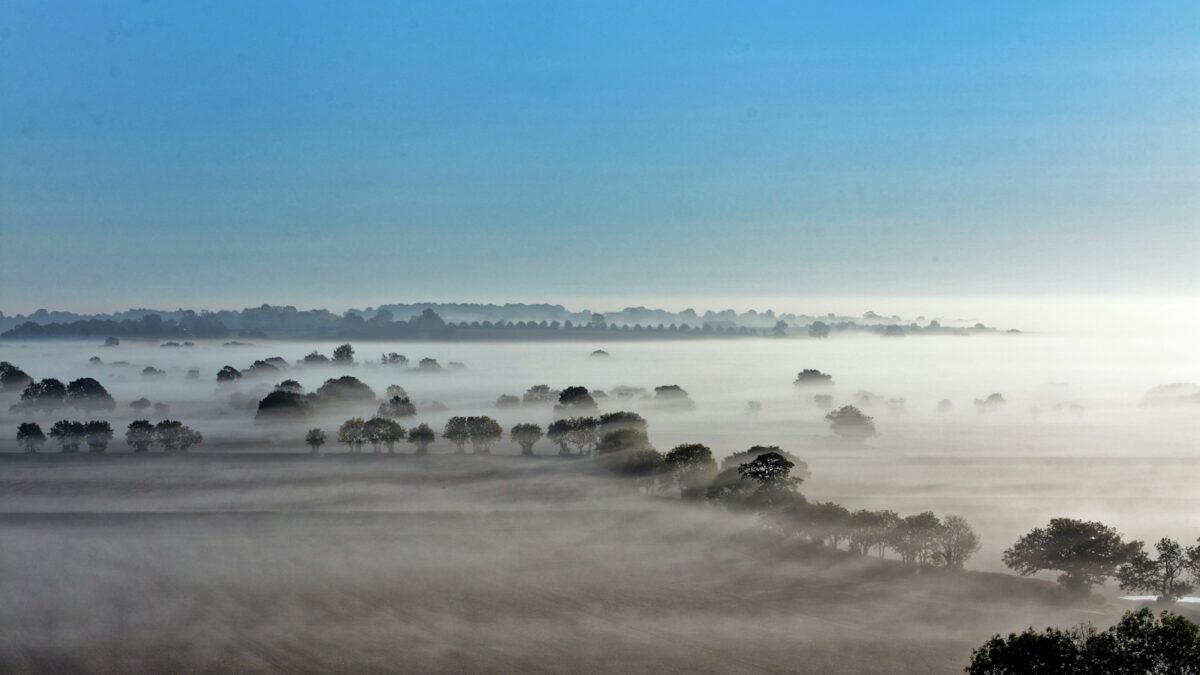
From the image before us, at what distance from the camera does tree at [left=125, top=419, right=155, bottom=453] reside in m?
128

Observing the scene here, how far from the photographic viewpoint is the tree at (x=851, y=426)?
153 metres

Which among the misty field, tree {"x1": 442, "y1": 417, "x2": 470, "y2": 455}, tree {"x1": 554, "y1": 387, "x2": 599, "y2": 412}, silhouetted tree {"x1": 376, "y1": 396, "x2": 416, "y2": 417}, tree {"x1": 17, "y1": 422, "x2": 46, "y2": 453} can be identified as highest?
tree {"x1": 554, "y1": 387, "x2": 599, "y2": 412}

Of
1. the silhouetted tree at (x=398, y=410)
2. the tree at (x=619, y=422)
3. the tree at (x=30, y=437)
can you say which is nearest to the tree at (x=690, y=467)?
the tree at (x=619, y=422)

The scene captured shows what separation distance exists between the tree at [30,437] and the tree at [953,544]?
361 ft

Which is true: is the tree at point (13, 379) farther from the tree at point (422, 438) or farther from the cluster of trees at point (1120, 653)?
the cluster of trees at point (1120, 653)

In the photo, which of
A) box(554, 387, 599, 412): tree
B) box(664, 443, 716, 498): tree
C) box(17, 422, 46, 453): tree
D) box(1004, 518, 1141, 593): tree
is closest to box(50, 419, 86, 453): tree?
box(17, 422, 46, 453): tree

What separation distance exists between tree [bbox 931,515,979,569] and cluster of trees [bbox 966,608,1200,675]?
29036 mm

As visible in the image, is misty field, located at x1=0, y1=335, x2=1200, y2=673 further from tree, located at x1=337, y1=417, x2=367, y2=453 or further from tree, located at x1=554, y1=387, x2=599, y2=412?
tree, located at x1=554, y1=387, x2=599, y2=412

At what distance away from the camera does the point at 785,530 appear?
80.4 metres

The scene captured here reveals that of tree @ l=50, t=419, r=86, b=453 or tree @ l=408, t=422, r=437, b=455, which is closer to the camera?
tree @ l=50, t=419, r=86, b=453

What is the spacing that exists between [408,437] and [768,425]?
222 ft

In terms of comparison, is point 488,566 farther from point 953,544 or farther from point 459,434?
point 459,434

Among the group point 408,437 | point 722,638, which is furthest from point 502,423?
point 722,638

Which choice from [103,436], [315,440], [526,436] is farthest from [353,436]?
[103,436]
